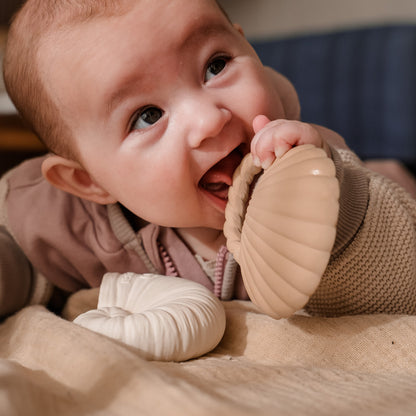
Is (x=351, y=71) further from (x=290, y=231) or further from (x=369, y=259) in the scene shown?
(x=290, y=231)

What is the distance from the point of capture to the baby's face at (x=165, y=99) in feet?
2.21

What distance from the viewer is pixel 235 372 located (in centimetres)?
54

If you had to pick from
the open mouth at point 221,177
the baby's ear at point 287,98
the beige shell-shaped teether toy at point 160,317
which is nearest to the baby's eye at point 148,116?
the open mouth at point 221,177

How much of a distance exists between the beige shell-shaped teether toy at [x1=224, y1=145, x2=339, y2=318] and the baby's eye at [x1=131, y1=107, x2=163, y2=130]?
201mm

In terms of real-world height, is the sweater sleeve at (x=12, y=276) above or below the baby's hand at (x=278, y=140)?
below

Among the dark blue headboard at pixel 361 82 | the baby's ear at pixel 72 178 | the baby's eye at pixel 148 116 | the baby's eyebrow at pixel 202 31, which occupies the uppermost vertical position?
the baby's eyebrow at pixel 202 31

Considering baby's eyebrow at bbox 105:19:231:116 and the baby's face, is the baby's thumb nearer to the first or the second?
the baby's face

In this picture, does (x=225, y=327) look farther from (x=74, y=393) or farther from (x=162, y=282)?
(x=74, y=393)

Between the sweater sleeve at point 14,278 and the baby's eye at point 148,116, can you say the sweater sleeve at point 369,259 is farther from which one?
the sweater sleeve at point 14,278

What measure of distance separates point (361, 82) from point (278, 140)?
4.38 ft

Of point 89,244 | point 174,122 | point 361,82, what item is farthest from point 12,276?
point 361,82

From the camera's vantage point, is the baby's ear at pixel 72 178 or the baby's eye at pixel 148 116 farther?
the baby's ear at pixel 72 178

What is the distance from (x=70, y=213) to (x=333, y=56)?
1.26 m

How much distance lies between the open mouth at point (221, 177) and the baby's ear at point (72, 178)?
208 millimetres
